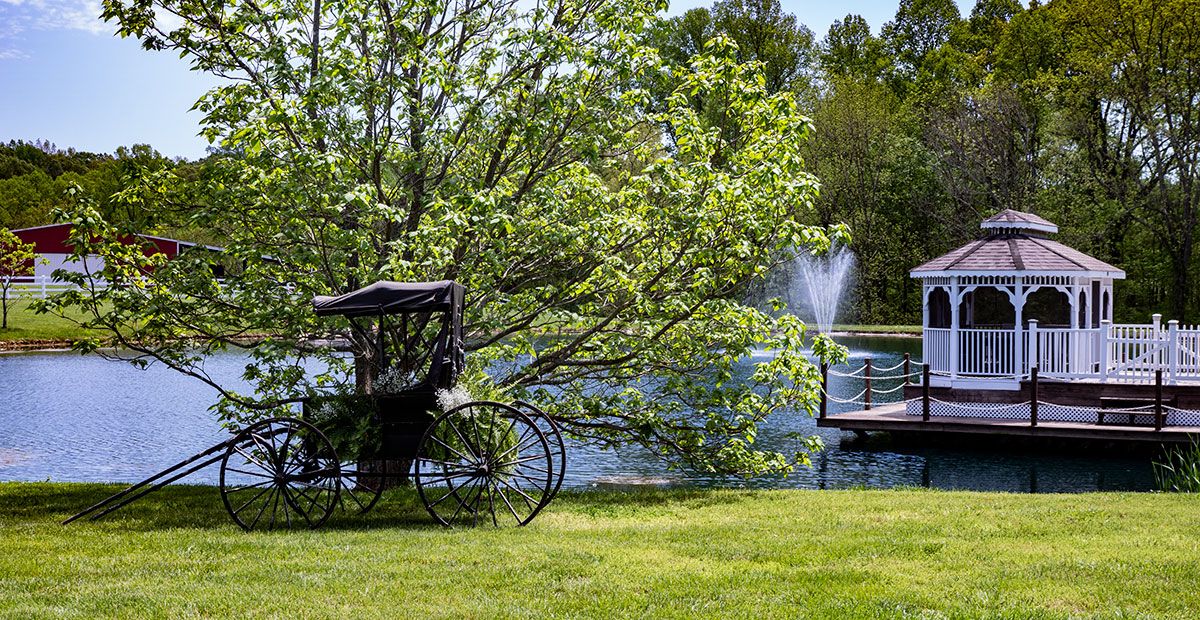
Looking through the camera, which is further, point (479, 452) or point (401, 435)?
point (401, 435)

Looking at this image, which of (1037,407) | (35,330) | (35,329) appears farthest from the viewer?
(35,329)

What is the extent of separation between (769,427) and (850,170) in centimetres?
3459

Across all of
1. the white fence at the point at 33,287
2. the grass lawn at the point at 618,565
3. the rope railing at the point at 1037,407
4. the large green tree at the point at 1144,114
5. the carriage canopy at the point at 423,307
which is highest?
the large green tree at the point at 1144,114

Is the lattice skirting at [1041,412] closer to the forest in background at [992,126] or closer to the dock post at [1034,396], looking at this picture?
the dock post at [1034,396]

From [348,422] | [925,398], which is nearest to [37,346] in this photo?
[925,398]

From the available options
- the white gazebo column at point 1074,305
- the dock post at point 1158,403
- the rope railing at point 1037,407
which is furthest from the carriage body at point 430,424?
the white gazebo column at point 1074,305

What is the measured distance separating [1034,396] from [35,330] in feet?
134

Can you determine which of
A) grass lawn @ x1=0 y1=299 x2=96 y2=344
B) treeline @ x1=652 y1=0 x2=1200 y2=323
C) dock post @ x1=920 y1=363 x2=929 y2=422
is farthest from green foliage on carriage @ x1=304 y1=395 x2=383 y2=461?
grass lawn @ x1=0 y1=299 x2=96 y2=344

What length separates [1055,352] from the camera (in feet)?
66.2

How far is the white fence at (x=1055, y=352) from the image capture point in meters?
19.1

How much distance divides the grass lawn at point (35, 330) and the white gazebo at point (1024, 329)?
32986 millimetres

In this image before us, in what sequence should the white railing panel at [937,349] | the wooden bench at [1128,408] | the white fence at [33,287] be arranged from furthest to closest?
1. the white fence at [33,287]
2. the white railing panel at [937,349]
3. the wooden bench at [1128,408]

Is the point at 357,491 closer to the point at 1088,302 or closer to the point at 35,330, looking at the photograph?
the point at 1088,302

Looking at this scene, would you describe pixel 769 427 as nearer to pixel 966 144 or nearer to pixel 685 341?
pixel 685 341
